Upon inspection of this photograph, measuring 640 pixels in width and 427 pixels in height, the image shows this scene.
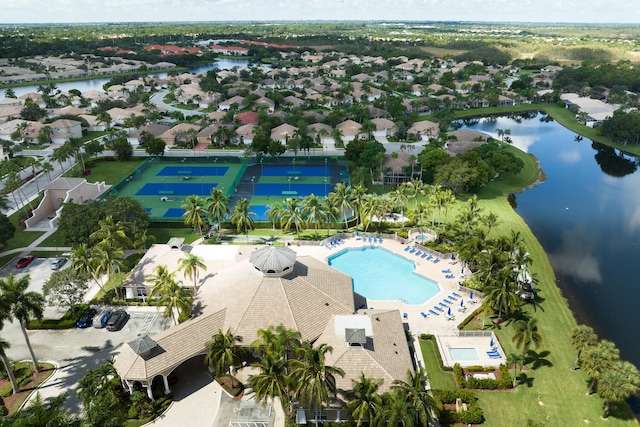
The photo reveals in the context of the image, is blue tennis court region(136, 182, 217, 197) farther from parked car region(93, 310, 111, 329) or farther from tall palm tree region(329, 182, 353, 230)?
parked car region(93, 310, 111, 329)

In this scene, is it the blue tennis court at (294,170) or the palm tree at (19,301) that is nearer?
the palm tree at (19,301)

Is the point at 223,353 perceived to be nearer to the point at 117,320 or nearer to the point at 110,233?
the point at 117,320

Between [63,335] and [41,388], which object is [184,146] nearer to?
[63,335]

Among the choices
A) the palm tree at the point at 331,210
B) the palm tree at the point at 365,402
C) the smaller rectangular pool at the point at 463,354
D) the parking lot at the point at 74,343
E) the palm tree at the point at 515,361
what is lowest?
the smaller rectangular pool at the point at 463,354

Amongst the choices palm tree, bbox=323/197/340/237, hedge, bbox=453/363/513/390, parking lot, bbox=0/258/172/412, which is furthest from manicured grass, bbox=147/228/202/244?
hedge, bbox=453/363/513/390

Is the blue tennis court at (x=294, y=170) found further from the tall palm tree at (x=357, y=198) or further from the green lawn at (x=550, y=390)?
the green lawn at (x=550, y=390)

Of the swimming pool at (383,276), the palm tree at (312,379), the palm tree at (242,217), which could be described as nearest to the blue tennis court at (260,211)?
the palm tree at (242,217)

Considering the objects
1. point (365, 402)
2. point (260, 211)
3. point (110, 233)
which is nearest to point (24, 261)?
point (110, 233)

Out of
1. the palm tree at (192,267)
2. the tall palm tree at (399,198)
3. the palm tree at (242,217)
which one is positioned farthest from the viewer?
the tall palm tree at (399,198)

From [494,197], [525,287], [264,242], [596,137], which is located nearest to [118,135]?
[264,242]
